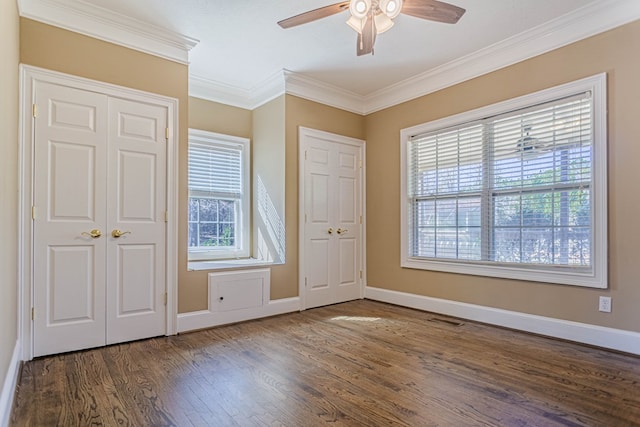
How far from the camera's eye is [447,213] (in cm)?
398

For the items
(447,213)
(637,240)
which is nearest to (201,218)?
(447,213)

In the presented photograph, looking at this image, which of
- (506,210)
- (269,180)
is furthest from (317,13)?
(506,210)

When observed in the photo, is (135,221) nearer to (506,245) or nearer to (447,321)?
(447,321)

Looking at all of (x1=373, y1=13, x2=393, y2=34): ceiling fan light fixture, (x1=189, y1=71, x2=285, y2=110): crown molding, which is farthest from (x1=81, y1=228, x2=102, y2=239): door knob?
(x1=373, y1=13, x2=393, y2=34): ceiling fan light fixture

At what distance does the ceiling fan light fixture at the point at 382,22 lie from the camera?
2.43 meters

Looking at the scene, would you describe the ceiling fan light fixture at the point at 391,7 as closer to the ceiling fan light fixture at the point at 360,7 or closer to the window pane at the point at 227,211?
the ceiling fan light fixture at the point at 360,7

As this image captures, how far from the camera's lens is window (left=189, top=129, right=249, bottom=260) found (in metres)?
4.32

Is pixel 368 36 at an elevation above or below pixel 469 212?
above

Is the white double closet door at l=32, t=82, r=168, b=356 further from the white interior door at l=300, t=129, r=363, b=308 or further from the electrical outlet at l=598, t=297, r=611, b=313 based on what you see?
the electrical outlet at l=598, t=297, r=611, b=313

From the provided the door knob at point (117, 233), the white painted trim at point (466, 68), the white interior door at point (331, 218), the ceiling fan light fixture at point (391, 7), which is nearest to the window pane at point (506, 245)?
the white painted trim at point (466, 68)

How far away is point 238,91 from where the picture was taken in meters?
4.50

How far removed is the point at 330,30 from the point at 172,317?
295cm

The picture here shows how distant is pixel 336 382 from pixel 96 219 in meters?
2.25

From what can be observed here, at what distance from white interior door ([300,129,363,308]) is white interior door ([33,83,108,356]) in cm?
209
